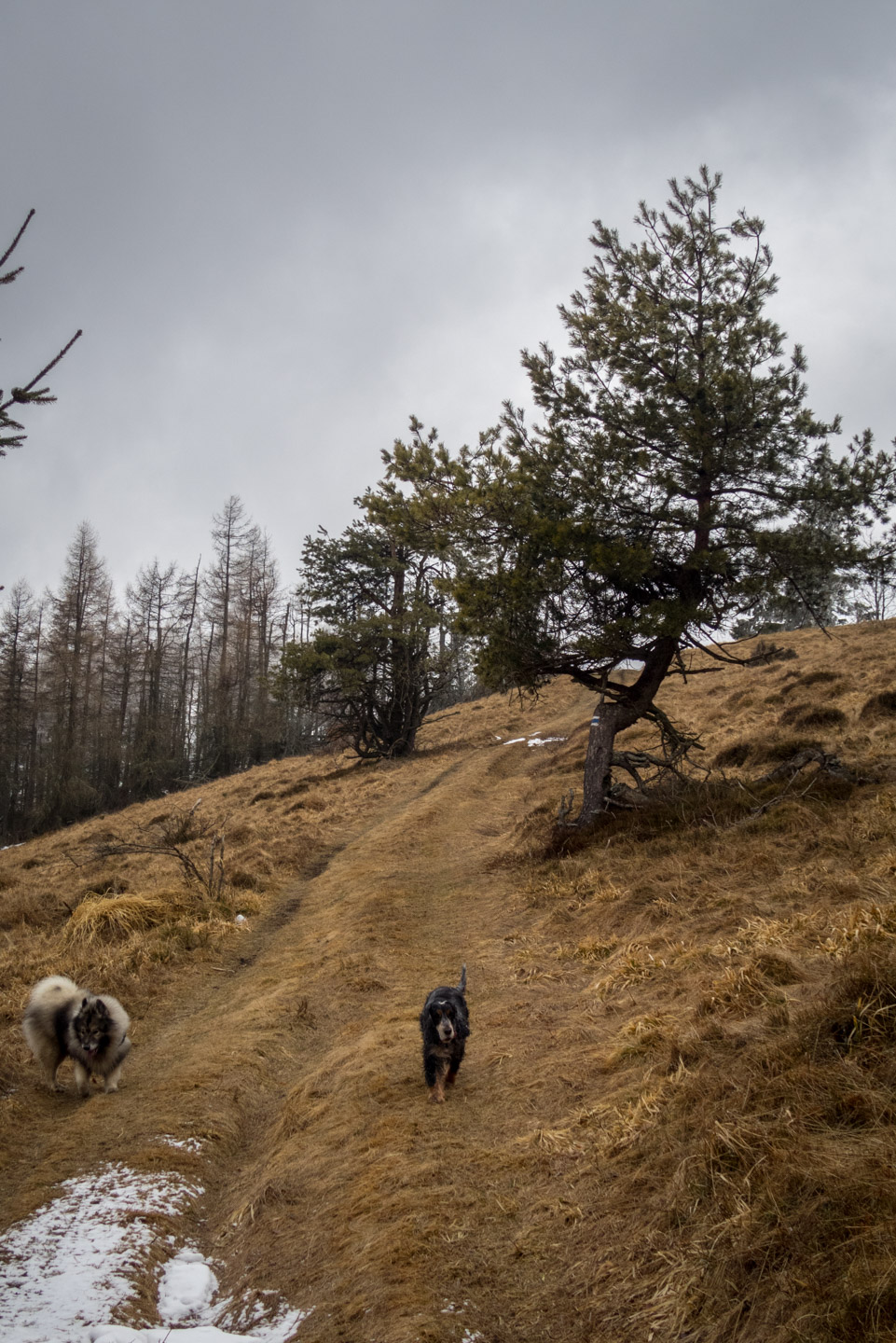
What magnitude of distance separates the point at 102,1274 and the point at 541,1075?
3195 millimetres

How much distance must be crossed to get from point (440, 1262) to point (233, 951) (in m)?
8.11

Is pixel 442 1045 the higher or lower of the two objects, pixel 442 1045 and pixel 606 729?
the lower

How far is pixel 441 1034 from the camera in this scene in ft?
19.3

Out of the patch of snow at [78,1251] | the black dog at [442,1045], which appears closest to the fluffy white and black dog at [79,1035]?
the patch of snow at [78,1251]

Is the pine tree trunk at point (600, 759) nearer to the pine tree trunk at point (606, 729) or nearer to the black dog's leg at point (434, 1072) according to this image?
the pine tree trunk at point (606, 729)

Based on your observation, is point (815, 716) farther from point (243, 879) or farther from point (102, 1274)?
point (102, 1274)

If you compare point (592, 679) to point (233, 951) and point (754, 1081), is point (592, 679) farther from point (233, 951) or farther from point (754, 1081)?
point (754, 1081)

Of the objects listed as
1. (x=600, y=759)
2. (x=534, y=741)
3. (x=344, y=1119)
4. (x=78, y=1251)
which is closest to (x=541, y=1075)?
(x=344, y=1119)

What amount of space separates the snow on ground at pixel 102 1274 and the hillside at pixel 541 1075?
122mm

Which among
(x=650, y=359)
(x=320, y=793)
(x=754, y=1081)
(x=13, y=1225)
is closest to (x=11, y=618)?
(x=320, y=793)

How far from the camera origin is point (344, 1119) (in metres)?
5.80

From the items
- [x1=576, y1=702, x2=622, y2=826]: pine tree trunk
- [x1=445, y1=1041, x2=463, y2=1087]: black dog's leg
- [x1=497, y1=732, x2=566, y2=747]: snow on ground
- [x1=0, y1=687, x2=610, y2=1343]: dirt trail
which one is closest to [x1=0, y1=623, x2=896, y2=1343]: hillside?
[x1=0, y1=687, x2=610, y2=1343]: dirt trail

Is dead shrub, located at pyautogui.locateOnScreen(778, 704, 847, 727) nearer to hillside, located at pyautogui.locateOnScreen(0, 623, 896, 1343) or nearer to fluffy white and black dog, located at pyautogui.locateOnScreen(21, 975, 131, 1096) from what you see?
hillside, located at pyautogui.locateOnScreen(0, 623, 896, 1343)

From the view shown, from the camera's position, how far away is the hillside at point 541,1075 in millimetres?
3416
